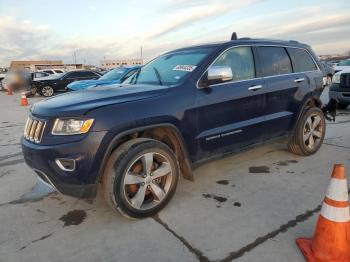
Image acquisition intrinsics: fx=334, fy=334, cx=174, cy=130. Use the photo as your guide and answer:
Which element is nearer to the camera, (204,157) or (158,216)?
(158,216)

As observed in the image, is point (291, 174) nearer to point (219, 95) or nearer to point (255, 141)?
point (255, 141)

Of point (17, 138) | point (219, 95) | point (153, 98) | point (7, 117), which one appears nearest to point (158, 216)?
point (153, 98)

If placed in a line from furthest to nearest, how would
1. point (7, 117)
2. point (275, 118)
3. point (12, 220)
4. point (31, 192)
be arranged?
1. point (7, 117)
2. point (275, 118)
3. point (31, 192)
4. point (12, 220)

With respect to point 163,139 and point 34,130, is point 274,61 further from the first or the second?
point 34,130

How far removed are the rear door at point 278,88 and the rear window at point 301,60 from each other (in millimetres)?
135

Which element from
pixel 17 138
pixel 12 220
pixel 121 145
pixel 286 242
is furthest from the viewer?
pixel 17 138

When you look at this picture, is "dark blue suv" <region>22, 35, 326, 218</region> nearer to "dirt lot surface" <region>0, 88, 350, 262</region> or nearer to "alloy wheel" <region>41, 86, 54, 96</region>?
"dirt lot surface" <region>0, 88, 350, 262</region>

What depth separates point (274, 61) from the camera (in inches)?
186

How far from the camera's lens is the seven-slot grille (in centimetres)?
320

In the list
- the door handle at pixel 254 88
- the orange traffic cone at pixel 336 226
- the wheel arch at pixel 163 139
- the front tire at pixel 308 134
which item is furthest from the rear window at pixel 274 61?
the orange traffic cone at pixel 336 226

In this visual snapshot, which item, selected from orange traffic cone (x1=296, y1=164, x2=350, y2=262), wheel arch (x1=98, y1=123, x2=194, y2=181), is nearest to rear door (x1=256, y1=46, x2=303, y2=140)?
wheel arch (x1=98, y1=123, x2=194, y2=181)

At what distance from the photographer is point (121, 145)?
3281 millimetres

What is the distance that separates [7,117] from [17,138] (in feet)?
14.3

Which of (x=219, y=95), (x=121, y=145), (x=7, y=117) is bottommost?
(x=7, y=117)
